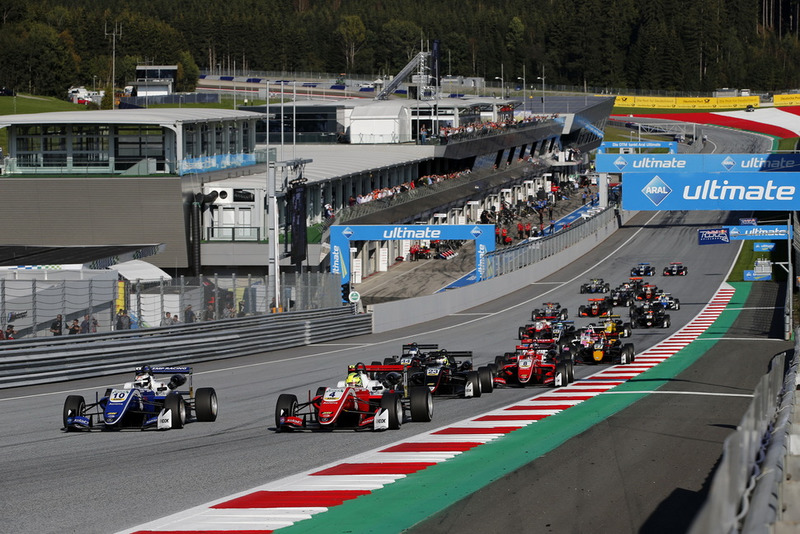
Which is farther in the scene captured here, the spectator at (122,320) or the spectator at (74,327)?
the spectator at (122,320)

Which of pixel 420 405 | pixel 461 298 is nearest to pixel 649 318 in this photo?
pixel 461 298

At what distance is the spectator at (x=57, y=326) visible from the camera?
2317 cm

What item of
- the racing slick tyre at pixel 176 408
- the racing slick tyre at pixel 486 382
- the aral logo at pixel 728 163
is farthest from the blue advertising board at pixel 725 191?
the racing slick tyre at pixel 176 408

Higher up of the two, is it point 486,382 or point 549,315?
point 486,382

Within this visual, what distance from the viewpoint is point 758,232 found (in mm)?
36000

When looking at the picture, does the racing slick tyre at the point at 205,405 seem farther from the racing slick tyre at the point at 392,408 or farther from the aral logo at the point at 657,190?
the aral logo at the point at 657,190

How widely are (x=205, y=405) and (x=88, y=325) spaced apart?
327 inches

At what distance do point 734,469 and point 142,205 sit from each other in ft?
126

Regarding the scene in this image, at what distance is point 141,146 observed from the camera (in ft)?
145

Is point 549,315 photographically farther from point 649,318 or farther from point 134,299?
point 134,299

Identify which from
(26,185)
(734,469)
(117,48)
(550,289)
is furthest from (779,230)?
(117,48)

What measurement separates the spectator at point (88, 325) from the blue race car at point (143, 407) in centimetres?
759

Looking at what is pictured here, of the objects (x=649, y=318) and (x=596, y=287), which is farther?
(x=596, y=287)

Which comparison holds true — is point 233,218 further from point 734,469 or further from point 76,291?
point 734,469
